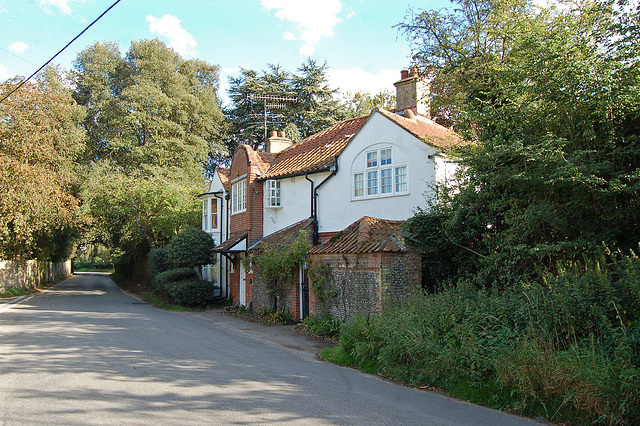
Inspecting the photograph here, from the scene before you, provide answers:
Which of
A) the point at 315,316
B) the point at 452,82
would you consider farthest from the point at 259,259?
the point at 452,82

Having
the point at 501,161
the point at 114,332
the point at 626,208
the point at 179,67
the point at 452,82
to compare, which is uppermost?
the point at 179,67

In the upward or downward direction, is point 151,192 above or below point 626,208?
above

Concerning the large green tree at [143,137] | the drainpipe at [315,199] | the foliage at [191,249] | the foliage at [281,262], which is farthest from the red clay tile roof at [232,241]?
the large green tree at [143,137]

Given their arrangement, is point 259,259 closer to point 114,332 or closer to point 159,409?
point 114,332

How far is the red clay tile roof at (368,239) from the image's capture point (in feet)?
41.7

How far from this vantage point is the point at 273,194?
20875 mm

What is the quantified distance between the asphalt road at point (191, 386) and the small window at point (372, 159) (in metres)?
6.74

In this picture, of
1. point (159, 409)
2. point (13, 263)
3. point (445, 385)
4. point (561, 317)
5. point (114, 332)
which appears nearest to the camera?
point (159, 409)

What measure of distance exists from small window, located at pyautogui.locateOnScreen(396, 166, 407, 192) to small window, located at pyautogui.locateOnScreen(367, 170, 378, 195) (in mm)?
916

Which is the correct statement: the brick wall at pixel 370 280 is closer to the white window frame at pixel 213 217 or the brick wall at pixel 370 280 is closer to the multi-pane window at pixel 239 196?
the multi-pane window at pixel 239 196

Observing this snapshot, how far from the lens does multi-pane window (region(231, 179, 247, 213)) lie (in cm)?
2243

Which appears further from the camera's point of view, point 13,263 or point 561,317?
point 13,263

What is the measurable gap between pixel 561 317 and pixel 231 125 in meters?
39.4

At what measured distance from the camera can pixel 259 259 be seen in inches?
703
